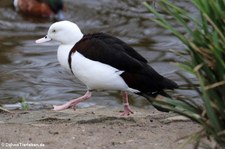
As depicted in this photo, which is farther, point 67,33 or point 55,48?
point 55,48

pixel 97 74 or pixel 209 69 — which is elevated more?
pixel 209 69

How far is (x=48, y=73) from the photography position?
31.3 feet

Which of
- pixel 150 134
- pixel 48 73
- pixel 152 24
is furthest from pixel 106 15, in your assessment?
pixel 150 134

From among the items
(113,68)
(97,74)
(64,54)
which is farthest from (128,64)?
(64,54)

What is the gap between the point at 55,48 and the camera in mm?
10633

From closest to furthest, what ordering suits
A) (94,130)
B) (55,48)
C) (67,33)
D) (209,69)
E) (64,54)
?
(209,69) < (94,130) < (64,54) < (67,33) < (55,48)

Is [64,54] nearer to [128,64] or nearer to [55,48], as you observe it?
[128,64]

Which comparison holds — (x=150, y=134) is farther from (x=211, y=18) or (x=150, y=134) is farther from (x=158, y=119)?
(x=211, y=18)

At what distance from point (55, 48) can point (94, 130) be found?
539 cm

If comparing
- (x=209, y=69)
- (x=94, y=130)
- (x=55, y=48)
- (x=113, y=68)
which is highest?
(x=209, y=69)

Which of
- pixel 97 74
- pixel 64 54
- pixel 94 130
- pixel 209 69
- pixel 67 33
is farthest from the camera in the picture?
pixel 67 33

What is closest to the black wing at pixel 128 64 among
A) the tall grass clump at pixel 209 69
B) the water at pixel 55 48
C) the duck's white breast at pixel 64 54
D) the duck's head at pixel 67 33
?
the duck's white breast at pixel 64 54

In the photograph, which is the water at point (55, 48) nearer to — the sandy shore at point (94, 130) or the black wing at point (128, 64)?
the black wing at point (128, 64)

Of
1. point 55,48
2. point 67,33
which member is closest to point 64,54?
point 67,33
